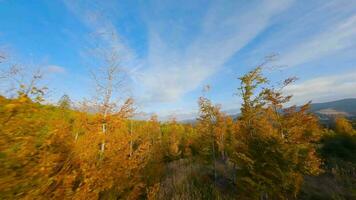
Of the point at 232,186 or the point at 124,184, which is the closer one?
the point at 124,184

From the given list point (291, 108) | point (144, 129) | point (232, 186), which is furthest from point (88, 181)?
point (144, 129)

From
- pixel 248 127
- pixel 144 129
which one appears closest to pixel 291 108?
pixel 248 127

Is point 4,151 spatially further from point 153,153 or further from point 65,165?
point 153,153

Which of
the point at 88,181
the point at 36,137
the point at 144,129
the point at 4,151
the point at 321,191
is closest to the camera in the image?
the point at 4,151

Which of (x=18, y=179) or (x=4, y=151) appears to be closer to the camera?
(x=4, y=151)

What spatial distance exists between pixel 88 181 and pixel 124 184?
2.03m

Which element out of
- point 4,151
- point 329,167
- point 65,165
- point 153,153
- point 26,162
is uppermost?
point 4,151

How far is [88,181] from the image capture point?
3.62 metres

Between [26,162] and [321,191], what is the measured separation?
550 inches

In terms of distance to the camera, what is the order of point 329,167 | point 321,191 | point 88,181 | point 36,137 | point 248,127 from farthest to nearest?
point 329,167 < point 321,191 < point 248,127 < point 88,181 < point 36,137

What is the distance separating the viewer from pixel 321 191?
34.8 feet

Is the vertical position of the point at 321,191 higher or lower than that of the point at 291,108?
lower

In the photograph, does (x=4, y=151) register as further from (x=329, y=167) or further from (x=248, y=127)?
(x=329, y=167)

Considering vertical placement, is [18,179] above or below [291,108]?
below
